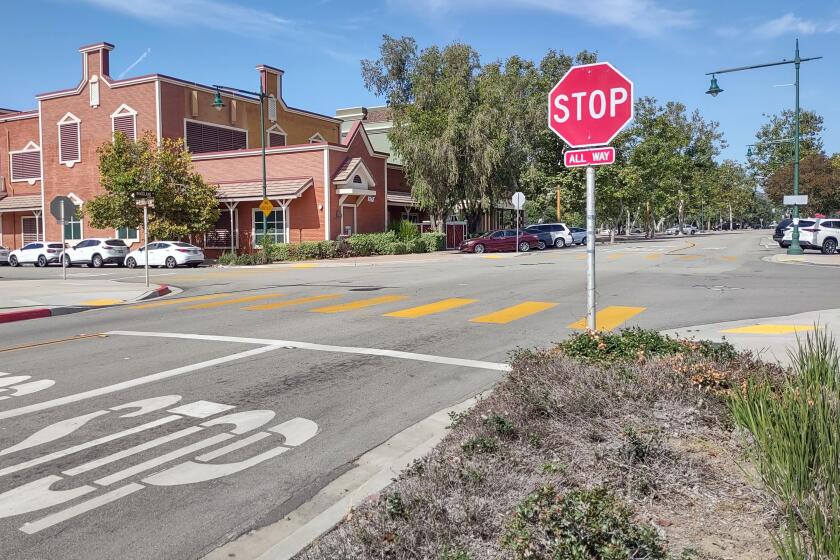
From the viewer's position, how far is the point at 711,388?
16.0 feet

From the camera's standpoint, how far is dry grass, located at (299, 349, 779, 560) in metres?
3.22

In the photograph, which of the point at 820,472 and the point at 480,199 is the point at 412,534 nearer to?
the point at 820,472

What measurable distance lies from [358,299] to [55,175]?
129 feet

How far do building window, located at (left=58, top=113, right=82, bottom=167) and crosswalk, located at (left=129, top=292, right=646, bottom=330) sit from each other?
34113mm

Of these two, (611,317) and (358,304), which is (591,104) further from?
(358,304)

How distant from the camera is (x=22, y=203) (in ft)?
153

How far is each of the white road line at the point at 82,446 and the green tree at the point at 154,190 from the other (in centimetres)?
3110

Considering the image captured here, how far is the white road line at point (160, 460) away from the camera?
15.1 feet

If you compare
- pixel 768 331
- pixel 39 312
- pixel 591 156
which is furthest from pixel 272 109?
pixel 591 156

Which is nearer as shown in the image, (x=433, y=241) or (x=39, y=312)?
(x=39, y=312)

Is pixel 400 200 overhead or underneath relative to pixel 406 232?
overhead

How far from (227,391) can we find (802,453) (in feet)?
17.5

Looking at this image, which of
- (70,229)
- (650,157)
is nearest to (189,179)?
(70,229)

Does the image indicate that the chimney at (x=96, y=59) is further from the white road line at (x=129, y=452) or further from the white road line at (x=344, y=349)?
the white road line at (x=129, y=452)
